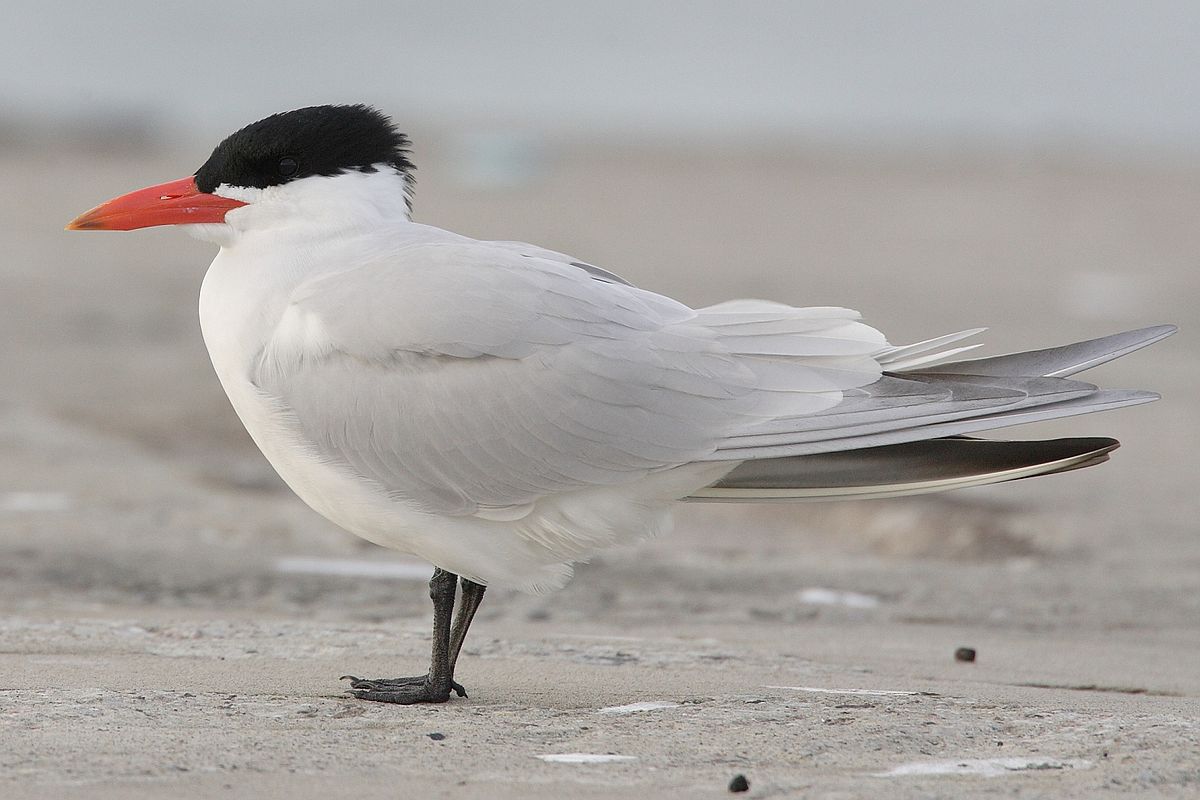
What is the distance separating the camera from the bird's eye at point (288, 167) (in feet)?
13.5

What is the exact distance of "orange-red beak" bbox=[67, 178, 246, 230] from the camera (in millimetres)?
4117

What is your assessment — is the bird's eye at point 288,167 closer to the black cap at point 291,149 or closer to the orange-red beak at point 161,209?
the black cap at point 291,149

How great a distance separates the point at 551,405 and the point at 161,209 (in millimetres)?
1202

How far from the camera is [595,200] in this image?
25.3 metres

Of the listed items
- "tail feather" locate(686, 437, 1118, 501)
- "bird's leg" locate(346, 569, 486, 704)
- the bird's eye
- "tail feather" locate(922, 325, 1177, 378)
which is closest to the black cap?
the bird's eye

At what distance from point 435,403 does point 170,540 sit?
2906mm

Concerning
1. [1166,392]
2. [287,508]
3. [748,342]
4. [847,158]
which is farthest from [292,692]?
[847,158]

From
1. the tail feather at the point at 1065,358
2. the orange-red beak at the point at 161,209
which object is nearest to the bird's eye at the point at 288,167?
the orange-red beak at the point at 161,209

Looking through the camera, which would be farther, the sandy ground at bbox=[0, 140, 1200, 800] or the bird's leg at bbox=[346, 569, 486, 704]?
the bird's leg at bbox=[346, 569, 486, 704]

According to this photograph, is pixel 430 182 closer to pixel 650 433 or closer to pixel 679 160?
pixel 679 160

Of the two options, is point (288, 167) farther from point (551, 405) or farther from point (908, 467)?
point (908, 467)

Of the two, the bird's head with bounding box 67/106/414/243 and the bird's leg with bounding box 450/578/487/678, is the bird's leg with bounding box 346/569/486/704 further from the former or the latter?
the bird's head with bounding box 67/106/414/243

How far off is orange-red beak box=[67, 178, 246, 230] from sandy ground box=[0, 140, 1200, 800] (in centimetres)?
117

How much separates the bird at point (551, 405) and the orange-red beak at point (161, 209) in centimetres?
24
